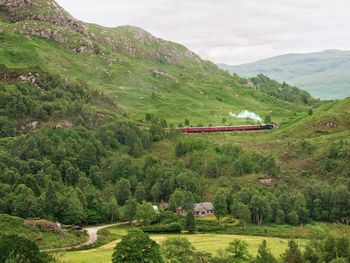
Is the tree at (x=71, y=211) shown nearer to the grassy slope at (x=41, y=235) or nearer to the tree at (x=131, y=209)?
the tree at (x=131, y=209)

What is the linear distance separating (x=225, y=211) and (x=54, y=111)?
294 ft

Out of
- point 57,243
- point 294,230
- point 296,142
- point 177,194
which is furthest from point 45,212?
point 296,142

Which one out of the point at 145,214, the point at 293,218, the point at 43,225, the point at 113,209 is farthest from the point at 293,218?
the point at 43,225

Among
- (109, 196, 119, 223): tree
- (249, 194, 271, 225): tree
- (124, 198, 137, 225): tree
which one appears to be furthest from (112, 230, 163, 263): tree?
(249, 194, 271, 225): tree

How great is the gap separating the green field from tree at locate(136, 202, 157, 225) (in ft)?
18.2

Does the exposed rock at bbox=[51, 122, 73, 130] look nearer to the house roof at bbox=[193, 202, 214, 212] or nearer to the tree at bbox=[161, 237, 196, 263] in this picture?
the house roof at bbox=[193, 202, 214, 212]

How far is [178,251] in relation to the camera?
7388 centimetres

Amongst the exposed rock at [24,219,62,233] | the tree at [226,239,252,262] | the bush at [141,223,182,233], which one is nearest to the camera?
the tree at [226,239,252,262]

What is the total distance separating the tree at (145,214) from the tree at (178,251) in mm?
46686

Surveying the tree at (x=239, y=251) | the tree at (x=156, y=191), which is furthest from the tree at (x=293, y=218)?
the tree at (x=239, y=251)

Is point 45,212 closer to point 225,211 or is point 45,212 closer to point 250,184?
point 225,211

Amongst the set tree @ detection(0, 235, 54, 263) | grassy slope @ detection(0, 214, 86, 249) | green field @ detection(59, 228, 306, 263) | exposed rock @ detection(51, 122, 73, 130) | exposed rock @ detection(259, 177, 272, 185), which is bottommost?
green field @ detection(59, 228, 306, 263)

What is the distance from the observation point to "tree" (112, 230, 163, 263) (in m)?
68.8

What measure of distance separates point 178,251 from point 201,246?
82.3 feet
